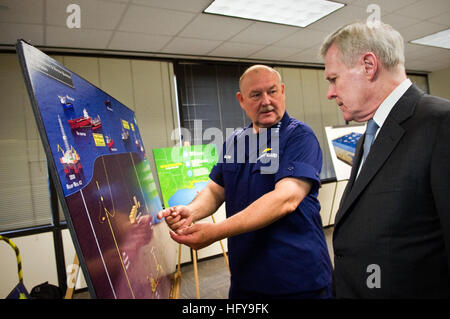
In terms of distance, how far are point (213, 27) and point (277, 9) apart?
2.20 feet

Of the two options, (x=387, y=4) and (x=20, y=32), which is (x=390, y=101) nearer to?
(x=387, y=4)

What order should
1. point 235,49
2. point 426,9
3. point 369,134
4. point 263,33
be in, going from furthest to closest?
point 235,49 < point 263,33 < point 426,9 < point 369,134

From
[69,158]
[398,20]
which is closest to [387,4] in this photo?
[398,20]

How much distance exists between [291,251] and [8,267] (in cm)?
292

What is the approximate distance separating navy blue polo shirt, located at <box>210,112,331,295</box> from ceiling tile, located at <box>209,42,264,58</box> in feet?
8.29

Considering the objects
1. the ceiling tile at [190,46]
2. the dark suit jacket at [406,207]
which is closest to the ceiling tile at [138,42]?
the ceiling tile at [190,46]

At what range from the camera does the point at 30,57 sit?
709 mm

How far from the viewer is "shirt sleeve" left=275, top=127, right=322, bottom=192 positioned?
106 centimetres

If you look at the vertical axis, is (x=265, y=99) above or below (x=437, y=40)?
below

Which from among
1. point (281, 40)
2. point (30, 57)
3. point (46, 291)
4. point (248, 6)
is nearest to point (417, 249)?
point (30, 57)

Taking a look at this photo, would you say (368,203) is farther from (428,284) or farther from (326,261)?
(326,261)

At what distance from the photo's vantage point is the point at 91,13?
2.33 meters

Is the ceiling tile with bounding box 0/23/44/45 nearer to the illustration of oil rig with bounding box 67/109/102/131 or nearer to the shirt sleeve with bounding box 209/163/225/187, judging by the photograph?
the illustration of oil rig with bounding box 67/109/102/131

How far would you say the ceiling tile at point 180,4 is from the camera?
2.27m
